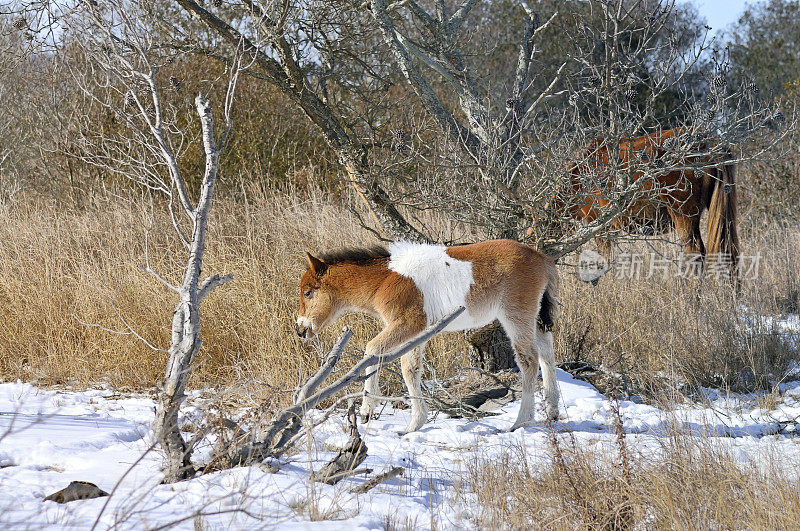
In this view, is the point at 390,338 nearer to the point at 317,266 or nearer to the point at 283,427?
the point at 317,266

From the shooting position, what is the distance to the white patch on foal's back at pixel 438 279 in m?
4.98

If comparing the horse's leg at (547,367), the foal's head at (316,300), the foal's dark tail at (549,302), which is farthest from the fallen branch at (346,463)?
the foal's dark tail at (549,302)

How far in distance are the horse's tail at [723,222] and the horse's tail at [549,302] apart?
4.08 meters

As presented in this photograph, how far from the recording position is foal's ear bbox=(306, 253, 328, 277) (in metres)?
5.17

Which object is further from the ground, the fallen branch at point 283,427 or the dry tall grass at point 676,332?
the dry tall grass at point 676,332

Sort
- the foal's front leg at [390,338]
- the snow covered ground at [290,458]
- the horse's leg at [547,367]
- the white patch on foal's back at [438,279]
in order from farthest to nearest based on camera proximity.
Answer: the horse's leg at [547,367] < the white patch on foal's back at [438,279] < the foal's front leg at [390,338] < the snow covered ground at [290,458]

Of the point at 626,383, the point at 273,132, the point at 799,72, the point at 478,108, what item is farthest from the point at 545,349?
the point at 799,72

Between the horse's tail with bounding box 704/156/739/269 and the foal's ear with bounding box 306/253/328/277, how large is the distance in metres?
5.19

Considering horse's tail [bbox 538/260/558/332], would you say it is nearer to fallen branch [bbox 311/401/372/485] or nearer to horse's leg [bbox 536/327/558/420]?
horse's leg [bbox 536/327/558/420]

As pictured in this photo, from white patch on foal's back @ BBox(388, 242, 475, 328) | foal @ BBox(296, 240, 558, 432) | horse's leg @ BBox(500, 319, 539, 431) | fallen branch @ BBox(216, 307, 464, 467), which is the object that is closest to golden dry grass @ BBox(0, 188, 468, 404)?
foal @ BBox(296, 240, 558, 432)

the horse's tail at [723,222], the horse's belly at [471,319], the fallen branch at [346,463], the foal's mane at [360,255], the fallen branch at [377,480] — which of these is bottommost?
the fallen branch at [377,480]

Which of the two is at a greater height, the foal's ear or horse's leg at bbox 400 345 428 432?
the foal's ear

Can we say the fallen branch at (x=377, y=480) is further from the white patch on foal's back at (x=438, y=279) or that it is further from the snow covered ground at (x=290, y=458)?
the white patch on foal's back at (x=438, y=279)

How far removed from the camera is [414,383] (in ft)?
17.1
